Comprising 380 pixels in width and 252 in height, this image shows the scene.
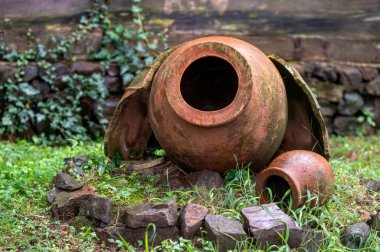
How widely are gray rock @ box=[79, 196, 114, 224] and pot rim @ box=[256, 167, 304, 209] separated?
0.99 metres

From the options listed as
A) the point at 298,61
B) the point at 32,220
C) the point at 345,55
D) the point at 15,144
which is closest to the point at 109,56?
the point at 15,144

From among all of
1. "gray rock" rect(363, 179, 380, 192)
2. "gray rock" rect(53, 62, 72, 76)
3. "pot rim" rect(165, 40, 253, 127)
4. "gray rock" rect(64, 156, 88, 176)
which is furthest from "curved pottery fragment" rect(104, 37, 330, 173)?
"gray rock" rect(53, 62, 72, 76)

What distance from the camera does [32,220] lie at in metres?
4.29

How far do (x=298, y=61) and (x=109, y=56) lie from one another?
2.32m

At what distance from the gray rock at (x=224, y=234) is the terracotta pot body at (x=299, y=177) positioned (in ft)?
1.72

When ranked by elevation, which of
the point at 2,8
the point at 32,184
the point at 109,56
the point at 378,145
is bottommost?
the point at 378,145

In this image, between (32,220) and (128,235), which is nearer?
(128,235)

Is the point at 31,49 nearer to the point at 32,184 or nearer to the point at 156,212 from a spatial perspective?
the point at 32,184

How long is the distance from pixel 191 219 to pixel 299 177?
2.57 feet

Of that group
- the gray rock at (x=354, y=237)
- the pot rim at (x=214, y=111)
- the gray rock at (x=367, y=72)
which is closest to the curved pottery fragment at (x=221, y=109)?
the pot rim at (x=214, y=111)

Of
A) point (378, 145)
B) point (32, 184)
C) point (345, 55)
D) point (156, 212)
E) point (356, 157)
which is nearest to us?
point (156, 212)

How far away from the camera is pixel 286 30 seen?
26.6ft

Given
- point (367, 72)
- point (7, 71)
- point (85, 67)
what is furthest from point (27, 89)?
point (367, 72)

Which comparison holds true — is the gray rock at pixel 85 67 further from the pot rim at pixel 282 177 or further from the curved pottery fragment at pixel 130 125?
the pot rim at pixel 282 177
